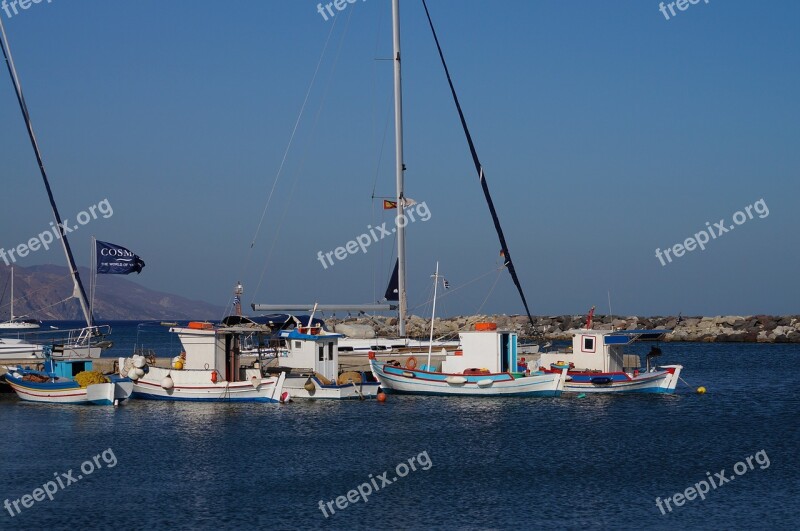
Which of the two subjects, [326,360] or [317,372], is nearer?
[317,372]

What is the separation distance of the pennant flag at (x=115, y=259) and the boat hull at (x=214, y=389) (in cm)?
1289

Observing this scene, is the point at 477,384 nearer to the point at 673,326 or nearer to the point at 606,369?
the point at 606,369

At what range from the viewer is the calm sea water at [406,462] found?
27.0 m

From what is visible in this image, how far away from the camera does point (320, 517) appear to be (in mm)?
26922

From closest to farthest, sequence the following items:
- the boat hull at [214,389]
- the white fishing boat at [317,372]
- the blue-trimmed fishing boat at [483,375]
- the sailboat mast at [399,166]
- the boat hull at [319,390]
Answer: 1. the boat hull at [214,389]
2. the boat hull at [319,390]
3. the white fishing boat at [317,372]
4. the blue-trimmed fishing boat at [483,375]
5. the sailboat mast at [399,166]

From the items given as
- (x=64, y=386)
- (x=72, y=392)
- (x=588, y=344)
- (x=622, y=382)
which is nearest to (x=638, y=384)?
(x=622, y=382)

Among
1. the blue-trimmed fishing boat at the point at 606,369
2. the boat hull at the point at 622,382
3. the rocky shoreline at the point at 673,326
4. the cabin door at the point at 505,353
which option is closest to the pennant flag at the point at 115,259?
the cabin door at the point at 505,353

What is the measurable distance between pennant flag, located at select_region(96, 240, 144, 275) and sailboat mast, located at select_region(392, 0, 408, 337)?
16.0 metres

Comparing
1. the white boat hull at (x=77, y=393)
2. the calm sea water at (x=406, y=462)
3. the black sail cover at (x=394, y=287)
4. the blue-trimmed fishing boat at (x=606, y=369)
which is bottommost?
the calm sea water at (x=406, y=462)

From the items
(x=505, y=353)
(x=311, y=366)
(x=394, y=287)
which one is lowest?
(x=311, y=366)

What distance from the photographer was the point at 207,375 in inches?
1887

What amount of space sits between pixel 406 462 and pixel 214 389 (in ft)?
53.1

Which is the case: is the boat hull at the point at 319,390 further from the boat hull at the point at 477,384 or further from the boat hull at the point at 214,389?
the boat hull at the point at 477,384

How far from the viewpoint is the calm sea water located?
1064 inches
